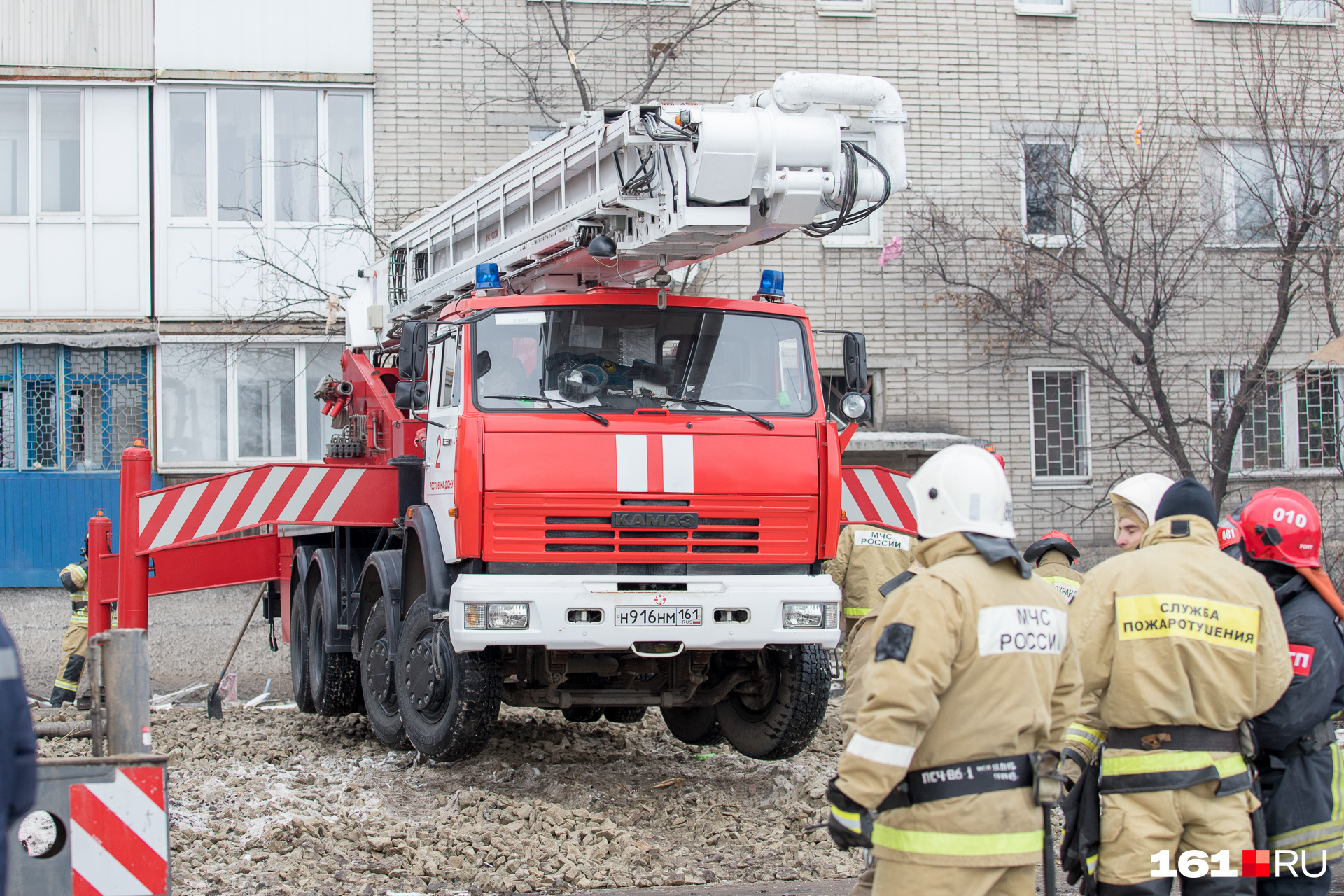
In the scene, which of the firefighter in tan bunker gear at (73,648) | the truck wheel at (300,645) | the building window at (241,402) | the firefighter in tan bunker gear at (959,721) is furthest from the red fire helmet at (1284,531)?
the building window at (241,402)

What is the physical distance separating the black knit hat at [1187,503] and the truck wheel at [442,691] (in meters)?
3.80

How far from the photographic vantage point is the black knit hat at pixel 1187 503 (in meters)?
4.15

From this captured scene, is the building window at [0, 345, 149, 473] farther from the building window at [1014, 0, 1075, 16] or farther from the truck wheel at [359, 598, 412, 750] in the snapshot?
the building window at [1014, 0, 1075, 16]

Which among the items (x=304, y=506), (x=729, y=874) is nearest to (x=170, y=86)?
(x=304, y=506)

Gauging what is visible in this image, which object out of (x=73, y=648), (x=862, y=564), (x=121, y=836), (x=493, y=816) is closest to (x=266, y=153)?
(x=73, y=648)

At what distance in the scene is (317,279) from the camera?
582 inches

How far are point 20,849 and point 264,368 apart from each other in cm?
1164

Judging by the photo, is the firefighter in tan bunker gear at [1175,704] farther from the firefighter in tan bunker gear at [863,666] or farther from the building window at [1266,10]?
the building window at [1266,10]

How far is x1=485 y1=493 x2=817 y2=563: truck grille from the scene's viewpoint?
21.4ft

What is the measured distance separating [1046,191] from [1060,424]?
291 cm

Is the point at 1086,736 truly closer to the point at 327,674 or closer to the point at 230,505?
the point at 230,505

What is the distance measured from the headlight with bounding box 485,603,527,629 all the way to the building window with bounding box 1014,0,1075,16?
12653 millimetres

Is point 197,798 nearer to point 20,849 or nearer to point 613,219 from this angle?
point 20,849

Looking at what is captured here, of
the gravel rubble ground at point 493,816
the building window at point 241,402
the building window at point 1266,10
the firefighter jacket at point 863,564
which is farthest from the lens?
the building window at point 1266,10
